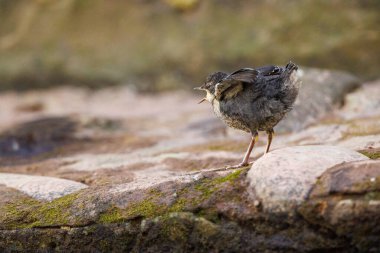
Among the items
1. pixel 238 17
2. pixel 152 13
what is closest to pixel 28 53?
pixel 152 13

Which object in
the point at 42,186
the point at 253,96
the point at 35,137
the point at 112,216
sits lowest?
the point at 35,137

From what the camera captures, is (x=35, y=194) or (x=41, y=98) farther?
(x=41, y=98)

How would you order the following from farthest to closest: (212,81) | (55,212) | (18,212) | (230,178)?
(212,81) < (18,212) < (55,212) < (230,178)

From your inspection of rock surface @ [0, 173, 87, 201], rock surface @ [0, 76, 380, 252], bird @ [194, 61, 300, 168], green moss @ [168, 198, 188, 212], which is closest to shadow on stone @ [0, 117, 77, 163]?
rock surface @ [0, 76, 380, 252]

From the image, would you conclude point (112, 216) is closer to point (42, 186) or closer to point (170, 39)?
point (42, 186)

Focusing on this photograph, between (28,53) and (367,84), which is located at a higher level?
(28,53)

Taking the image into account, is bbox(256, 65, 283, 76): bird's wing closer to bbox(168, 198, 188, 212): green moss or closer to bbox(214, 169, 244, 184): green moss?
bbox(214, 169, 244, 184): green moss

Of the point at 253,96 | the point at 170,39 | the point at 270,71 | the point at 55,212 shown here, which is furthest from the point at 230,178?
the point at 170,39

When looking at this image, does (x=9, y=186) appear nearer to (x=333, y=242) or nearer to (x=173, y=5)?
(x=333, y=242)
